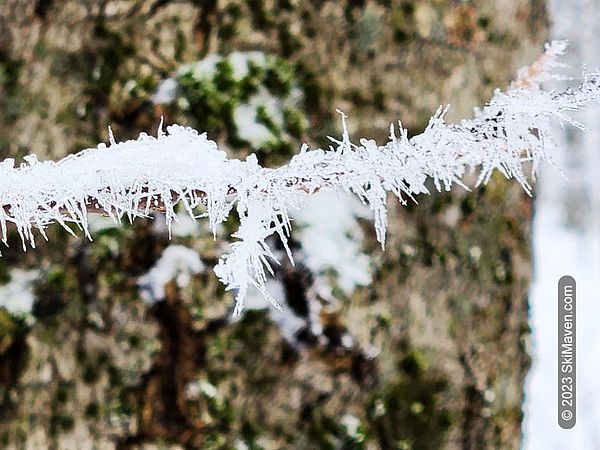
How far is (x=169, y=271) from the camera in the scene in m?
0.81

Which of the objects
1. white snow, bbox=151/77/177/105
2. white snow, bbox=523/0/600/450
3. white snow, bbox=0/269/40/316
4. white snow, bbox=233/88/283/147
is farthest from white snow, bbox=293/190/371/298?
white snow, bbox=523/0/600/450

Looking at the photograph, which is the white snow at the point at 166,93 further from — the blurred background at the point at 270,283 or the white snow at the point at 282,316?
the white snow at the point at 282,316

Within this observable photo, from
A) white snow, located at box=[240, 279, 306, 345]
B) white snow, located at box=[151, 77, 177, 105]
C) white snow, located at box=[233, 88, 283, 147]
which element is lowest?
white snow, located at box=[240, 279, 306, 345]

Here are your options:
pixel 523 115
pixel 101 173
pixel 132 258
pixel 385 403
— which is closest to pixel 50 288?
pixel 132 258

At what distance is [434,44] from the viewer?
897mm

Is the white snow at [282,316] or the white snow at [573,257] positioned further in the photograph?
the white snow at [573,257]

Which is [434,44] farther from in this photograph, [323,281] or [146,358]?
[146,358]

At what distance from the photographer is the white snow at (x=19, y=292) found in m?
0.81

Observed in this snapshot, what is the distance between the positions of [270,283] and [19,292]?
13.5 inches

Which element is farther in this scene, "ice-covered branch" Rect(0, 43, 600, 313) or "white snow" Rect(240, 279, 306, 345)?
"white snow" Rect(240, 279, 306, 345)

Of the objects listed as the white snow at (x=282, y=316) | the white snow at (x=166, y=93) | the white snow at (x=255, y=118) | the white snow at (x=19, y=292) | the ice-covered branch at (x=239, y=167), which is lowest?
the white snow at (x=282, y=316)

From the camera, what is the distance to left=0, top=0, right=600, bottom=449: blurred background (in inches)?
31.8

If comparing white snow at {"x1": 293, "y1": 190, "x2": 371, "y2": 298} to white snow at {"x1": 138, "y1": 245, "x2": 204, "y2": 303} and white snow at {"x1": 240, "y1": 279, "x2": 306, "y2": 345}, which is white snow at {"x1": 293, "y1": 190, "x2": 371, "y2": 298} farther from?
white snow at {"x1": 138, "y1": 245, "x2": 204, "y2": 303}

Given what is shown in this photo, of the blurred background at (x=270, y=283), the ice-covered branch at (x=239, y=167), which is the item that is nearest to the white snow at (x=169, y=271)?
the blurred background at (x=270, y=283)
